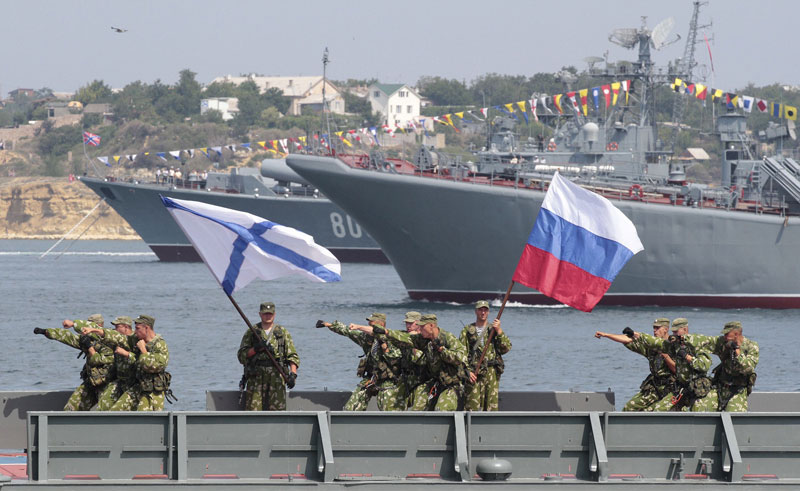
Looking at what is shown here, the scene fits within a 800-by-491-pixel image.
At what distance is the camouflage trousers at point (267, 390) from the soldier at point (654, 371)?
133 inches

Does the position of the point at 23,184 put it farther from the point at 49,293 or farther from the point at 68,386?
the point at 68,386

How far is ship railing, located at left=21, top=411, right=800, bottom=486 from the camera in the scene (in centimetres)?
1119

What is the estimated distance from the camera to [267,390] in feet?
44.3

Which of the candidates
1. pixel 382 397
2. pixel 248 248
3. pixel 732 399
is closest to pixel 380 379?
pixel 382 397

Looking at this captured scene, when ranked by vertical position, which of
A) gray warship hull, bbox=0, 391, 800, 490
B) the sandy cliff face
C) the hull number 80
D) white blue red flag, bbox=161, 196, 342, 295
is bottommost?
the sandy cliff face

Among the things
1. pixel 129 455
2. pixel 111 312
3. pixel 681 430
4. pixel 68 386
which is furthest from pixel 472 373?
pixel 111 312

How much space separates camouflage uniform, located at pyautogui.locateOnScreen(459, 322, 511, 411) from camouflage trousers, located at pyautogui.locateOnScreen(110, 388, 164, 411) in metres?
3.20

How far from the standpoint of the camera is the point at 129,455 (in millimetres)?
11227

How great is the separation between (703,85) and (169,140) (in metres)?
129

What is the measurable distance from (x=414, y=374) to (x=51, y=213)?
139832mm

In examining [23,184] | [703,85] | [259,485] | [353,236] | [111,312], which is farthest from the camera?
[23,184]

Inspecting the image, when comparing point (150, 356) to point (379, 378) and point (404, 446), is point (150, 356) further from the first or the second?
point (404, 446)

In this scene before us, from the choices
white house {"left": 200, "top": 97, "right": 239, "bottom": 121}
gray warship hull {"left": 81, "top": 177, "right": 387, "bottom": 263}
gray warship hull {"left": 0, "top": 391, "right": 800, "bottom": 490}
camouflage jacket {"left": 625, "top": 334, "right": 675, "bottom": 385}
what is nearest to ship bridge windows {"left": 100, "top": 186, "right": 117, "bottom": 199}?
gray warship hull {"left": 81, "top": 177, "right": 387, "bottom": 263}

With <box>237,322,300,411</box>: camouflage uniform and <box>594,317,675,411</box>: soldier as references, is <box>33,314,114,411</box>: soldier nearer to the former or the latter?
<box>237,322,300,411</box>: camouflage uniform
